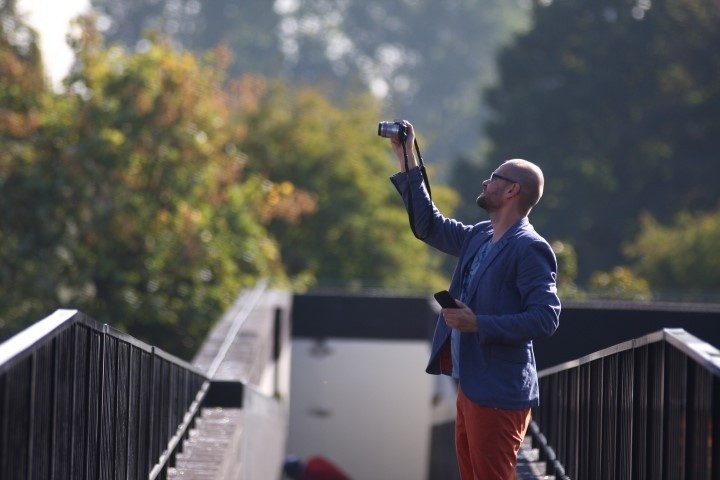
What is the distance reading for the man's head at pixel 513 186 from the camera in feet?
16.8

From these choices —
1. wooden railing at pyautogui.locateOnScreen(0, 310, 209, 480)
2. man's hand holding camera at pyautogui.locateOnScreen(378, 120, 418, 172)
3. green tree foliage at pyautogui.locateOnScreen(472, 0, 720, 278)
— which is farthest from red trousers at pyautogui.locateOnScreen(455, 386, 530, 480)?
green tree foliage at pyautogui.locateOnScreen(472, 0, 720, 278)

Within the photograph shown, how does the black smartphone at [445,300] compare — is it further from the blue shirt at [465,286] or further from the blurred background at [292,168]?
the blurred background at [292,168]

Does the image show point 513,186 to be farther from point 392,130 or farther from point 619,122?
point 619,122

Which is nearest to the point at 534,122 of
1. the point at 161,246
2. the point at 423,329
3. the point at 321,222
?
the point at 321,222

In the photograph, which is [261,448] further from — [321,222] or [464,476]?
[321,222]

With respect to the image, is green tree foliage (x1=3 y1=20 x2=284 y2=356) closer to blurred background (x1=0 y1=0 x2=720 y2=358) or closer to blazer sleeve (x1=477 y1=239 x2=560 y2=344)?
blurred background (x1=0 y1=0 x2=720 y2=358)

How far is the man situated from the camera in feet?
16.3

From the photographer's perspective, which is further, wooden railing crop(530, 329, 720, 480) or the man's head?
the man's head

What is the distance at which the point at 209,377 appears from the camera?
9.52 m

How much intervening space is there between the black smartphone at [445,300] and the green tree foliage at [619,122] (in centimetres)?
3201

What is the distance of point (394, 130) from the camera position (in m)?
5.44

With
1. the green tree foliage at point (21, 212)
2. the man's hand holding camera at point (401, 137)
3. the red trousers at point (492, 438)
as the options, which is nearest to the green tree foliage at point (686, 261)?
the green tree foliage at point (21, 212)

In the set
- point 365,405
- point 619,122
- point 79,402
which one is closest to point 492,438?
point 79,402

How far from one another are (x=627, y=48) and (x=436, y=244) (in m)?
34.5
